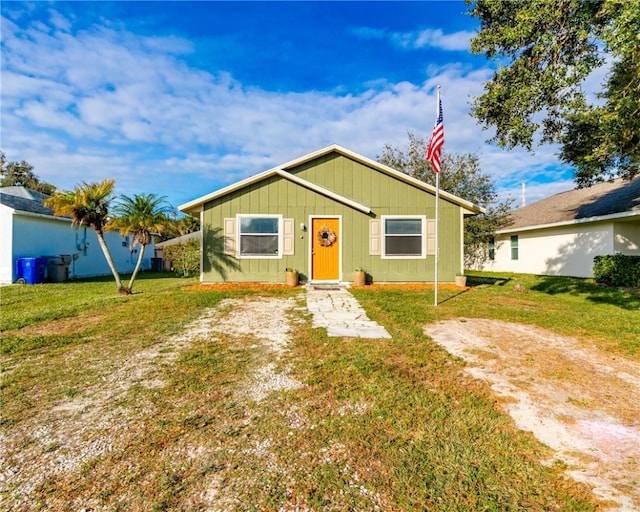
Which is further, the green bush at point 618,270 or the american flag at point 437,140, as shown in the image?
the green bush at point 618,270

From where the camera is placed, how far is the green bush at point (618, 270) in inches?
405

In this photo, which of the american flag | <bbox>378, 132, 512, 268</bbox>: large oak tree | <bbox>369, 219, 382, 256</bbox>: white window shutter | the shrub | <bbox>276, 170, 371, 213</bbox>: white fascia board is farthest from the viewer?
<bbox>378, 132, 512, 268</bbox>: large oak tree

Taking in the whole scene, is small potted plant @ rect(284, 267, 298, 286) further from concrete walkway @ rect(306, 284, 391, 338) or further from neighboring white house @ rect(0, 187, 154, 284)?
neighboring white house @ rect(0, 187, 154, 284)

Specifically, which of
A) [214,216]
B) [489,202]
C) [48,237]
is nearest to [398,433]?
[214,216]

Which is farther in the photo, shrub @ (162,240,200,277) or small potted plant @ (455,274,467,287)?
shrub @ (162,240,200,277)

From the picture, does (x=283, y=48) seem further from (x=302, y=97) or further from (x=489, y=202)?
(x=489, y=202)

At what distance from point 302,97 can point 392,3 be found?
6.34 meters

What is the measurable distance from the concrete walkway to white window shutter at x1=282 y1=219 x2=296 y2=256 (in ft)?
5.24

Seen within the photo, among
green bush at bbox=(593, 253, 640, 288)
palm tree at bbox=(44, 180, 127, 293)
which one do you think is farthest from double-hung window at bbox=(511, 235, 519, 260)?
palm tree at bbox=(44, 180, 127, 293)

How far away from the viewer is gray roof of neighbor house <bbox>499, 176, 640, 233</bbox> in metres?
12.2

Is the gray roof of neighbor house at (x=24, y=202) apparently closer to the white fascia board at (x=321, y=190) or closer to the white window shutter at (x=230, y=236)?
the white window shutter at (x=230, y=236)

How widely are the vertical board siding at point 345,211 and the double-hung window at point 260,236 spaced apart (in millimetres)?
199

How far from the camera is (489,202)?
19547 mm

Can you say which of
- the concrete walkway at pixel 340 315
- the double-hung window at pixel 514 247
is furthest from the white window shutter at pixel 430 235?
the double-hung window at pixel 514 247
